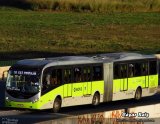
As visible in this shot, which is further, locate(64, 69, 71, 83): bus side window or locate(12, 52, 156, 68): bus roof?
locate(64, 69, 71, 83): bus side window

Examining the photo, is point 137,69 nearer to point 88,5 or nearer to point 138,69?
point 138,69

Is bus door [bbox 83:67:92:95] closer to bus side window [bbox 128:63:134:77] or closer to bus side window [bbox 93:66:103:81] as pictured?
bus side window [bbox 93:66:103:81]

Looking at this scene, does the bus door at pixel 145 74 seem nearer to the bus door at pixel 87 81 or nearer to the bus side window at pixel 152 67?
the bus side window at pixel 152 67

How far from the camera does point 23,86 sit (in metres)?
32.2

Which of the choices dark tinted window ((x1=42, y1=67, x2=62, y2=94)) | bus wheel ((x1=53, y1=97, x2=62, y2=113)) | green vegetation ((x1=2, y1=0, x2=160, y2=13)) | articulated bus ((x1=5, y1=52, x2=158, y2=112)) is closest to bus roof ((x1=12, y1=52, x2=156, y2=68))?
articulated bus ((x1=5, y1=52, x2=158, y2=112))

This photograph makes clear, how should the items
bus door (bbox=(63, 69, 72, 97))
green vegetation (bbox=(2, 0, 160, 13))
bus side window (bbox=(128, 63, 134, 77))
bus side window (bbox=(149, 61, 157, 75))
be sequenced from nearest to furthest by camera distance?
bus door (bbox=(63, 69, 72, 97)) → bus side window (bbox=(128, 63, 134, 77)) → bus side window (bbox=(149, 61, 157, 75)) → green vegetation (bbox=(2, 0, 160, 13))

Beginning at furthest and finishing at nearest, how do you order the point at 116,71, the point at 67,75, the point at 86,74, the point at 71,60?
the point at 116,71
the point at 86,74
the point at 71,60
the point at 67,75

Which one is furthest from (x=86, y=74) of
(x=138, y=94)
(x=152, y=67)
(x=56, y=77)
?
(x=152, y=67)

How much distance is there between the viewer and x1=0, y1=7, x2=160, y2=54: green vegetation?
67.1 m

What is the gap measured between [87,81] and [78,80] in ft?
2.84

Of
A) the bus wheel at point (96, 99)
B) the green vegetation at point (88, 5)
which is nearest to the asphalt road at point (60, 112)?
the bus wheel at point (96, 99)

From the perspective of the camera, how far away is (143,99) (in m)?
40.3

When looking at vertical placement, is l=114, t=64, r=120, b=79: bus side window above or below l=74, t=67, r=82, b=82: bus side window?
above

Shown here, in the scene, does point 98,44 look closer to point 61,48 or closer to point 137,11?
point 61,48
